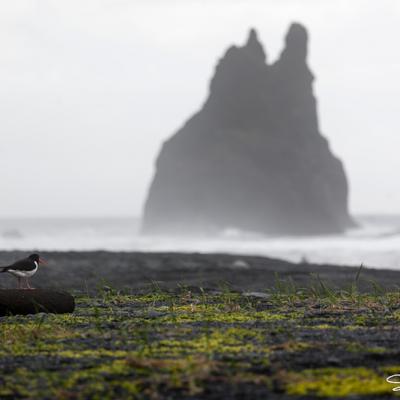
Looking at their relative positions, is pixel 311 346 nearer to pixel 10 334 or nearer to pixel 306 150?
pixel 10 334

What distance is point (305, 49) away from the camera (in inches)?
6304

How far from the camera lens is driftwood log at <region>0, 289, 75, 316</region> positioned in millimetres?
11844

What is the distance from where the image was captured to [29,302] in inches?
467

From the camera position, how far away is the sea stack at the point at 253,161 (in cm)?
14350

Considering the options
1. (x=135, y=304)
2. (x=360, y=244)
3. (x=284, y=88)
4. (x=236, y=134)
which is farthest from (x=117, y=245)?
(x=284, y=88)

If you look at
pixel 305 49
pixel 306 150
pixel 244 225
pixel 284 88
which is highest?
pixel 305 49

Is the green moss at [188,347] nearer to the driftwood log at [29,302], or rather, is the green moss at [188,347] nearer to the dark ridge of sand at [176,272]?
the driftwood log at [29,302]

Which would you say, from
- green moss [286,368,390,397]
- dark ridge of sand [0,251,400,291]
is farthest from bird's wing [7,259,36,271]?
dark ridge of sand [0,251,400,291]

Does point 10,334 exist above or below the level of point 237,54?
below

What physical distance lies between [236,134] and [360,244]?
295 ft

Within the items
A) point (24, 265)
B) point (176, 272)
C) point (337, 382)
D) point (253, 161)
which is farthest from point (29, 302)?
point (253, 161)

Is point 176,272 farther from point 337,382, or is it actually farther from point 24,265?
point 337,382

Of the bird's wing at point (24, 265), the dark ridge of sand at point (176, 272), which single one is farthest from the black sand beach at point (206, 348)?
the dark ridge of sand at point (176, 272)

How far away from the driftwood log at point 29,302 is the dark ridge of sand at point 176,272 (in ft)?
39.4
